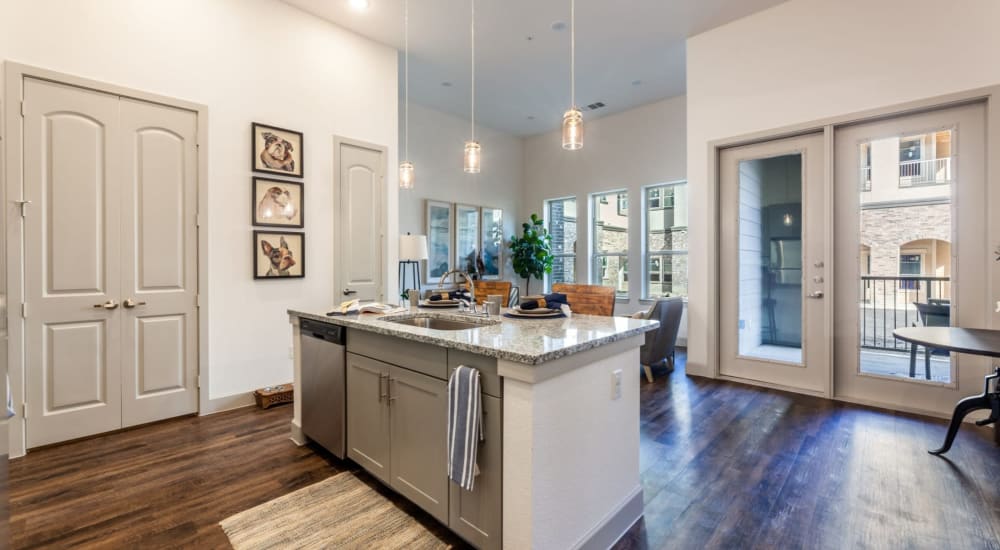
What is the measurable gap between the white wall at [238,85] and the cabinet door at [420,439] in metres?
2.36

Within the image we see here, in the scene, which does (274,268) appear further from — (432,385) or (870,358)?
(870,358)

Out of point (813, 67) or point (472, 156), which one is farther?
point (813, 67)

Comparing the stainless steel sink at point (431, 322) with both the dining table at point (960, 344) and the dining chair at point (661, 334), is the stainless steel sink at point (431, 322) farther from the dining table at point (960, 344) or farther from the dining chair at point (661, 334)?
the dining table at point (960, 344)

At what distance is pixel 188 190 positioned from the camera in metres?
3.58

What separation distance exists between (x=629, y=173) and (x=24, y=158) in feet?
21.8

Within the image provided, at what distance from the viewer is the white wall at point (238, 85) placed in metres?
3.17

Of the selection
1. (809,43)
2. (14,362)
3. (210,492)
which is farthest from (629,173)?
(14,362)

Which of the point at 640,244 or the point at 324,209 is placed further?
the point at 640,244

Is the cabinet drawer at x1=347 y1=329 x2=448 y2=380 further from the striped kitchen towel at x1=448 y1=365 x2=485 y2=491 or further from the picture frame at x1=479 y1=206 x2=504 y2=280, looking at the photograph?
the picture frame at x1=479 y1=206 x2=504 y2=280

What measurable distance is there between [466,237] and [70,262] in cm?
496

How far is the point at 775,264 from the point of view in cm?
437

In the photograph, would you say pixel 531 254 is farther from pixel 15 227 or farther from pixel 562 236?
pixel 15 227

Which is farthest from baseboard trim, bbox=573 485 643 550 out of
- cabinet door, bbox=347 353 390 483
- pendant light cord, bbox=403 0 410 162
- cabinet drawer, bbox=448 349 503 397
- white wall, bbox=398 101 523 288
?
white wall, bbox=398 101 523 288

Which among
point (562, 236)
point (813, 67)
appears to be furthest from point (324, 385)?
point (562, 236)
